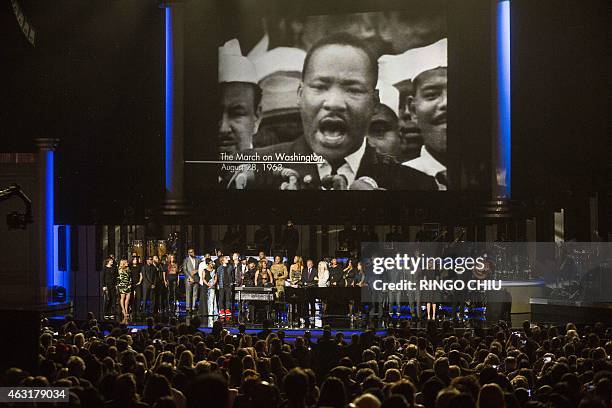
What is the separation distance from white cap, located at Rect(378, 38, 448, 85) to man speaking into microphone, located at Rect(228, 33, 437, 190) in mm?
286

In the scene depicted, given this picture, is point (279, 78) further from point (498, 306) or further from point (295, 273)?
point (498, 306)

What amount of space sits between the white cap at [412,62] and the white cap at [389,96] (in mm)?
138

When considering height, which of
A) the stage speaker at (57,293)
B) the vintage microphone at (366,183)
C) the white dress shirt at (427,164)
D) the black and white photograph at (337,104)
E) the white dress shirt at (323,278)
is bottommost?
the stage speaker at (57,293)

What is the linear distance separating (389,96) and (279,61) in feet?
10.7

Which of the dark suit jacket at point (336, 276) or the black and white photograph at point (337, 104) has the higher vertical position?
the black and white photograph at point (337, 104)

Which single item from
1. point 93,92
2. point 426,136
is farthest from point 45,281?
point 426,136

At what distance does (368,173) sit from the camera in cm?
2630

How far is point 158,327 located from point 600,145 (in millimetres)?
15573

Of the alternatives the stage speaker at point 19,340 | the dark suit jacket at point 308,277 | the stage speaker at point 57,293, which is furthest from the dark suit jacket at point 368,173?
the stage speaker at point 19,340

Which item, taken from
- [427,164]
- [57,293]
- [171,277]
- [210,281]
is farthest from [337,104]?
[57,293]

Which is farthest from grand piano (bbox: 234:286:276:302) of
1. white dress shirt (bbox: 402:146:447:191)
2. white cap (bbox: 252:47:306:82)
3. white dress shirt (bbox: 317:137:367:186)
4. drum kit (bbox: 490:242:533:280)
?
white cap (bbox: 252:47:306:82)

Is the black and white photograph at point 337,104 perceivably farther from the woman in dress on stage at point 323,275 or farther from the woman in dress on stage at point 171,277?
the woman in dress on stage at point 323,275

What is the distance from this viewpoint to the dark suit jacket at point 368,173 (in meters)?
26.1

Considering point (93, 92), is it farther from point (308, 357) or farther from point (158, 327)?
point (308, 357)
